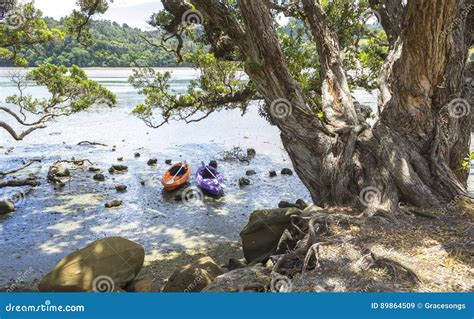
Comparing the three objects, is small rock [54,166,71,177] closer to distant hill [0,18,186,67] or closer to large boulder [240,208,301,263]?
large boulder [240,208,301,263]

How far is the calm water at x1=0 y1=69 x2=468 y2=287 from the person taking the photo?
11203mm

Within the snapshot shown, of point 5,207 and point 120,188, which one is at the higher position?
point 120,188

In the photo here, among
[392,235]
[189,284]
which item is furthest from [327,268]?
[189,284]

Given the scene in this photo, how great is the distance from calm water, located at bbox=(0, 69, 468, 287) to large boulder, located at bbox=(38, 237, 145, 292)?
125 inches

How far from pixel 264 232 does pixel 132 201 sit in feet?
27.9

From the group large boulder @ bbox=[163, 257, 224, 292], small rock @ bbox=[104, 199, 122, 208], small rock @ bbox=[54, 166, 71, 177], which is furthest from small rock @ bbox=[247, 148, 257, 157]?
large boulder @ bbox=[163, 257, 224, 292]

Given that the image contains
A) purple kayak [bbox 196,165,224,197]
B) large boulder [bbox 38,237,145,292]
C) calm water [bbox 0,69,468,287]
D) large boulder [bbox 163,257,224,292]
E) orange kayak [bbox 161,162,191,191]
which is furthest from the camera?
orange kayak [bbox 161,162,191,191]

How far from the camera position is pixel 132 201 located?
15031 mm

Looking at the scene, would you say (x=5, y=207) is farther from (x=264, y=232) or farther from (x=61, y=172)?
(x=264, y=232)

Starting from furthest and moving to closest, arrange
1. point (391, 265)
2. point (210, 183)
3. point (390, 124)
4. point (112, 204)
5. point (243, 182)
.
A: point (243, 182) < point (210, 183) < point (112, 204) < point (390, 124) < point (391, 265)

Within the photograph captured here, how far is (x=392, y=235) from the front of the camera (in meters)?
5.65

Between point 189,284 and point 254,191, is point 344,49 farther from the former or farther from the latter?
point 189,284

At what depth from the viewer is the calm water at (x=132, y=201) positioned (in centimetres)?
1120

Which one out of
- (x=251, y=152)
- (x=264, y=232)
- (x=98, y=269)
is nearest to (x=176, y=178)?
(x=251, y=152)
